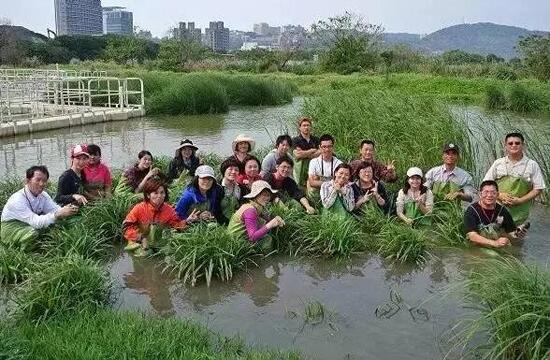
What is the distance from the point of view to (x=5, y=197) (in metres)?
7.66

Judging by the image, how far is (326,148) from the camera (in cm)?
759

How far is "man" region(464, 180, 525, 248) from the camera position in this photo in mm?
6105

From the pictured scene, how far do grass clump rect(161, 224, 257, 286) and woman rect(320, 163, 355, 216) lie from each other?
1.30 metres

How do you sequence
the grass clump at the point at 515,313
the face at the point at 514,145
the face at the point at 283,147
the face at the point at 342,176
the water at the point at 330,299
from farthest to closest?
the face at the point at 283,147
the face at the point at 514,145
the face at the point at 342,176
the water at the point at 330,299
the grass clump at the point at 515,313

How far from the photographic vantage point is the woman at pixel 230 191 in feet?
22.2

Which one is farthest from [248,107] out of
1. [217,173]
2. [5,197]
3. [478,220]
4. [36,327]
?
[36,327]

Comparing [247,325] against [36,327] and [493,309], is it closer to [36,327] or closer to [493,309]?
[36,327]

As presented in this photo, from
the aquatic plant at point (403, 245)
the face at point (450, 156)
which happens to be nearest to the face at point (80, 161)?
the aquatic plant at point (403, 245)

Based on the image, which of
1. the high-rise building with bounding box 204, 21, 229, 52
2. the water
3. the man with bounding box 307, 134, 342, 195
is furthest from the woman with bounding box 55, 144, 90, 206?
the high-rise building with bounding box 204, 21, 229, 52

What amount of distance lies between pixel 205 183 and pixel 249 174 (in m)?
0.85

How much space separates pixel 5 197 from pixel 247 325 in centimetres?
440

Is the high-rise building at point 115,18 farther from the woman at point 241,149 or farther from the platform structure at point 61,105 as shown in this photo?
the woman at point 241,149

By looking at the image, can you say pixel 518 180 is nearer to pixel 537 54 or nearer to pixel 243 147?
pixel 243 147

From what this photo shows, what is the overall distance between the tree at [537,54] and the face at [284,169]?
24.4 m
